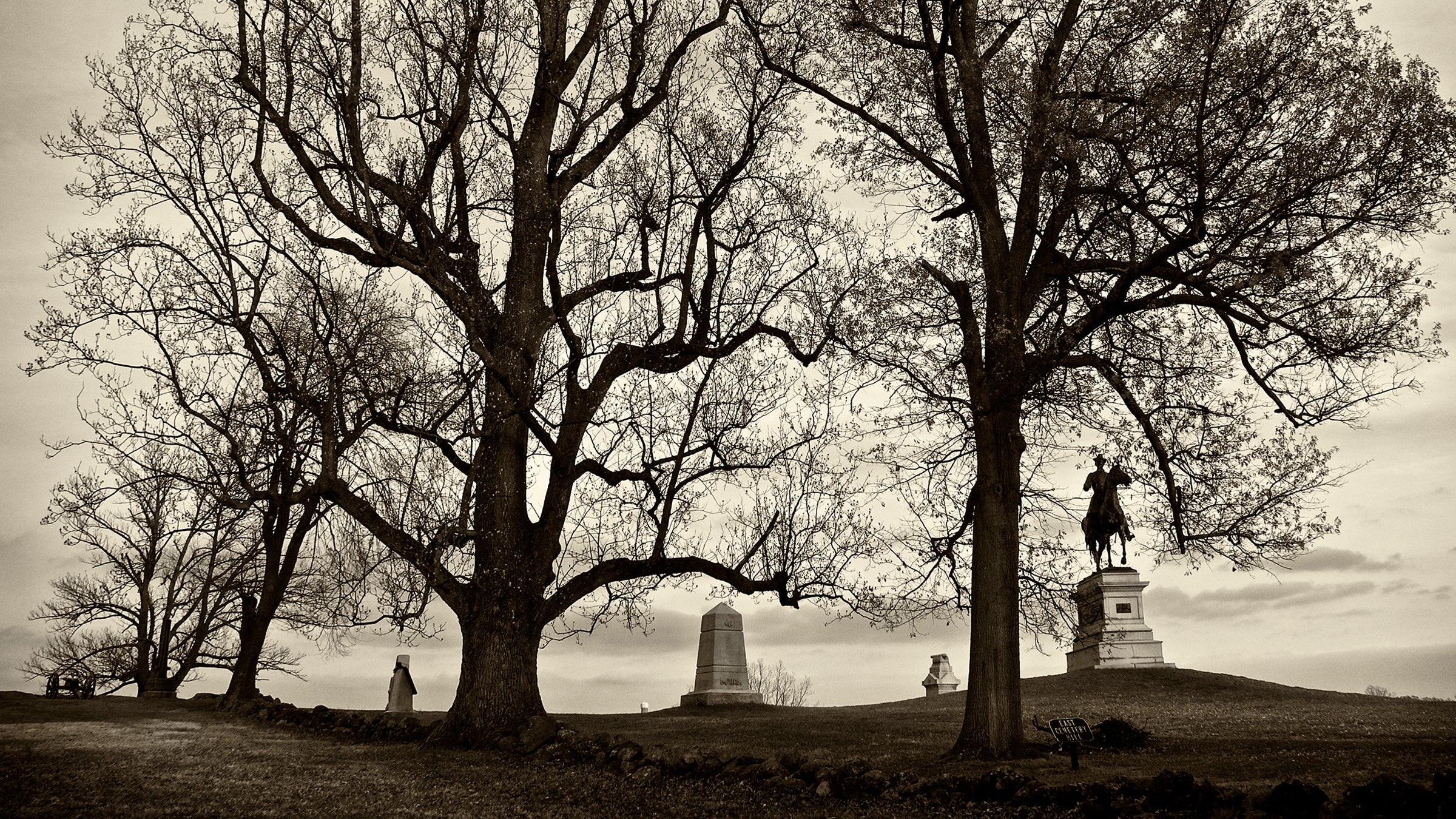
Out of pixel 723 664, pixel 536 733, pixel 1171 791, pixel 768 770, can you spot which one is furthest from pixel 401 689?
pixel 1171 791

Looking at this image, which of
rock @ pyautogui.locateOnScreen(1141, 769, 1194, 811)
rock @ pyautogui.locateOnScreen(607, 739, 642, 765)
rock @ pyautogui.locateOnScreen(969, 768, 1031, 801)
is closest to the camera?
rock @ pyautogui.locateOnScreen(1141, 769, 1194, 811)

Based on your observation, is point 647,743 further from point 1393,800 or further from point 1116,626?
point 1116,626

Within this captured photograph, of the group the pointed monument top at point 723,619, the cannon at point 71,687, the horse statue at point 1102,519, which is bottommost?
the cannon at point 71,687

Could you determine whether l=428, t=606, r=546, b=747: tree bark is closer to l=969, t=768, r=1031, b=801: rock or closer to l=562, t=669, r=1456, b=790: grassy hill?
l=562, t=669, r=1456, b=790: grassy hill

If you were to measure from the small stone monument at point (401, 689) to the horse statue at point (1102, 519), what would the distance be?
1730 centimetres

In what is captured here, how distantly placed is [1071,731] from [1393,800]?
3512 mm

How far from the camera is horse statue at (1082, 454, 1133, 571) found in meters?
22.9

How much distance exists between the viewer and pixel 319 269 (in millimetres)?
14875

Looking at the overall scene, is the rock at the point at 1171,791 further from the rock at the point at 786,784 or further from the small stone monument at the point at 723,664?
the small stone monument at the point at 723,664

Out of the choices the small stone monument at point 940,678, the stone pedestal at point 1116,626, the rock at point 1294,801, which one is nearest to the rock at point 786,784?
the rock at point 1294,801

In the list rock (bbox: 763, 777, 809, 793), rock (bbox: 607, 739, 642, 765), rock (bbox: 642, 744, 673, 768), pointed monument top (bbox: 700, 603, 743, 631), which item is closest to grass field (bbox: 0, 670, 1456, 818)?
rock (bbox: 763, 777, 809, 793)

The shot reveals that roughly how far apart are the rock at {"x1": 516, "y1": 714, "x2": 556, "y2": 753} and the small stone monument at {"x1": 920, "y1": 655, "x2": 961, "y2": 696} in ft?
51.4

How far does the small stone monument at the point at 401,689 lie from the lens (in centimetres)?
2522

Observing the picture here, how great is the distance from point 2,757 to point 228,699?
10577 millimetres
